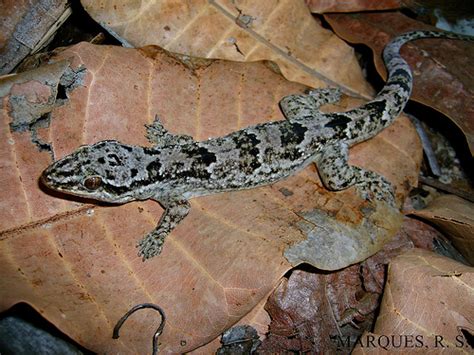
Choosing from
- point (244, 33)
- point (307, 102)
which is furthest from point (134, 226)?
point (244, 33)

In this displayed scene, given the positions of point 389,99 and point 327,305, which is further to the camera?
point 389,99

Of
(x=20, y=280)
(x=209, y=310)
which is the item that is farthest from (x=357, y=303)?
(x=20, y=280)

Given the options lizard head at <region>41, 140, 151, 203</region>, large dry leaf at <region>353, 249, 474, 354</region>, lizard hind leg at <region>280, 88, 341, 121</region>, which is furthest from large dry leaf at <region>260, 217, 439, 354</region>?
lizard head at <region>41, 140, 151, 203</region>

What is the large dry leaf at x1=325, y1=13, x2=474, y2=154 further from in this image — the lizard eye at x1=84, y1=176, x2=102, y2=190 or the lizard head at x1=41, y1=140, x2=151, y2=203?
the lizard eye at x1=84, y1=176, x2=102, y2=190

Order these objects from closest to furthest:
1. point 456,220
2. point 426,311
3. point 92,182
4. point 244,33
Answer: point 426,311, point 92,182, point 456,220, point 244,33

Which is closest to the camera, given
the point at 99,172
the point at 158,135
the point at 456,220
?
the point at 99,172

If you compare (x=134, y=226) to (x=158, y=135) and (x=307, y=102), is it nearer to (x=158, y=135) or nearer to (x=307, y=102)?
(x=158, y=135)

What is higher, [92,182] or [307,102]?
[307,102]
